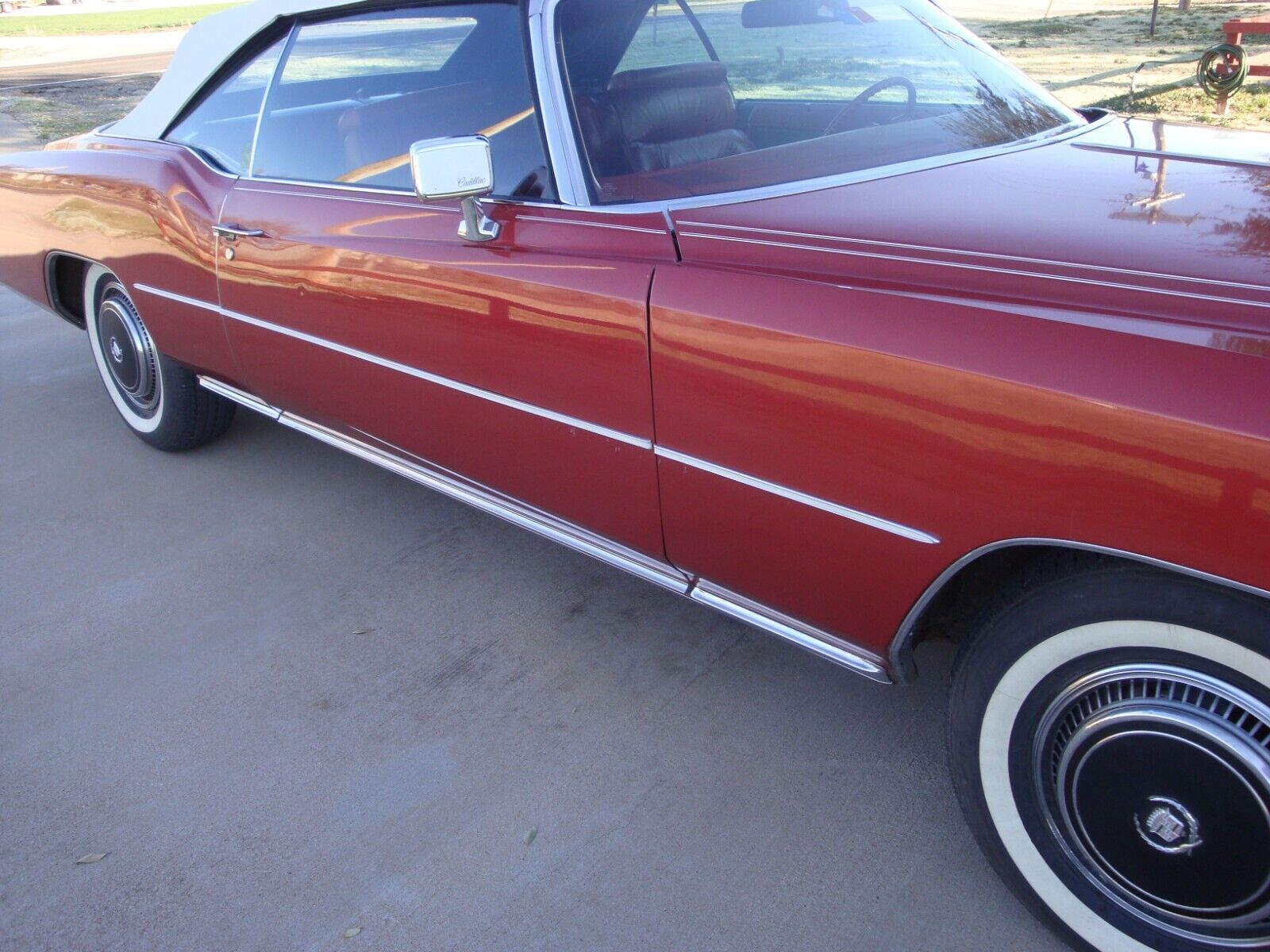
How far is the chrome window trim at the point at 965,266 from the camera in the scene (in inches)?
62.3

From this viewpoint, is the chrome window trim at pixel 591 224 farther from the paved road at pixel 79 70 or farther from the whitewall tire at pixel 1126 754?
the paved road at pixel 79 70

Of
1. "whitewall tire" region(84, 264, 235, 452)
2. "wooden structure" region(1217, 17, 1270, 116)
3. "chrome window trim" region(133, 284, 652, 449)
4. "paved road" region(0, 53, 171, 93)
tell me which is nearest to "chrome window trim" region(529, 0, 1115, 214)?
"chrome window trim" region(133, 284, 652, 449)

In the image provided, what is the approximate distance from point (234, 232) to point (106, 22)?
1397 inches

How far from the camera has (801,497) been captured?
1940mm

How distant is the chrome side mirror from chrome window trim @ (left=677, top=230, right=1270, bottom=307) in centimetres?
45

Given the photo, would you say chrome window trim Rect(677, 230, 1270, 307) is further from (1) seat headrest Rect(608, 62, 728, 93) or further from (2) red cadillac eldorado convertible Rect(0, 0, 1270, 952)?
(1) seat headrest Rect(608, 62, 728, 93)

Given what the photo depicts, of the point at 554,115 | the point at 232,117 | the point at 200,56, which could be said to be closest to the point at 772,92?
the point at 554,115

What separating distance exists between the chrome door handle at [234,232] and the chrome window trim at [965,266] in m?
1.52

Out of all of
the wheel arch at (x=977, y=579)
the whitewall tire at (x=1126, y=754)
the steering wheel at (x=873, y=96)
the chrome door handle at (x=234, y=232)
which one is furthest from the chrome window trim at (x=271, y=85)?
the whitewall tire at (x=1126, y=754)

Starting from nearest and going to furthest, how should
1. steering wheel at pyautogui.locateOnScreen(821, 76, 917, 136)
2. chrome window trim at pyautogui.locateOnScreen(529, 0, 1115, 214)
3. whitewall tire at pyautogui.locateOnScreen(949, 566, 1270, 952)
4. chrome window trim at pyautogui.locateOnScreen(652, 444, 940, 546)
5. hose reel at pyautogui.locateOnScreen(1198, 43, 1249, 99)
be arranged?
whitewall tire at pyautogui.locateOnScreen(949, 566, 1270, 952), chrome window trim at pyautogui.locateOnScreen(652, 444, 940, 546), chrome window trim at pyautogui.locateOnScreen(529, 0, 1115, 214), steering wheel at pyautogui.locateOnScreen(821, 76, 917, 136), hose reel at pyautogui.locateOnScreen(1198, 43, 1249, 99)

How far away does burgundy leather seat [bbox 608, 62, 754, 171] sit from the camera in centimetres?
253

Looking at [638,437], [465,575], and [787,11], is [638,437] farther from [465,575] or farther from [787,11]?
[787,11]

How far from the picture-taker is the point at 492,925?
79.8 inches

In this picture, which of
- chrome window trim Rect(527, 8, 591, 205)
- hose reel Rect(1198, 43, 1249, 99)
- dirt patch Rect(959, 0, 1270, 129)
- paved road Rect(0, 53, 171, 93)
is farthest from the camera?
paved road Rect(0, 53, 171, 93)
